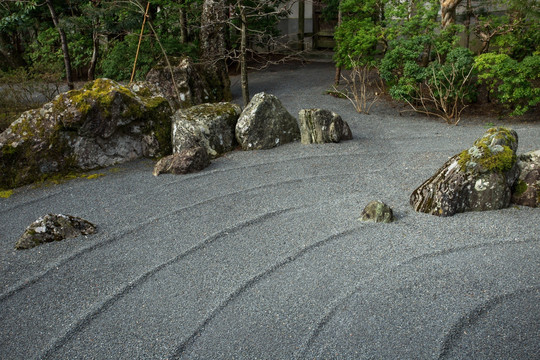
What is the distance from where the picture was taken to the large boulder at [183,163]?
22.6 feet

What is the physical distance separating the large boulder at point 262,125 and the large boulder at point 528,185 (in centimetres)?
382

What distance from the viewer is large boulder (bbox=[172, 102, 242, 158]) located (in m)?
7.52

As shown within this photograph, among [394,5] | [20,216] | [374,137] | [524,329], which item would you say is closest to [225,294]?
[524,329]

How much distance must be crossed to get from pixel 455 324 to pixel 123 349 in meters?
2.57

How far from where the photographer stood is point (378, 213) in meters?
5.21

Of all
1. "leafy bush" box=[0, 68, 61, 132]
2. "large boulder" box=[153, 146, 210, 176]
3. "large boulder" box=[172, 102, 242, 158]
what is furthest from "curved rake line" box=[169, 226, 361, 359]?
"leafy bush" box=[0, 68, 61, 132]

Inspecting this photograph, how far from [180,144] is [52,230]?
9.40 ft

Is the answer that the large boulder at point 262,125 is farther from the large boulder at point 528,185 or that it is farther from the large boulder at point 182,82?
the large boulder at point 528,185

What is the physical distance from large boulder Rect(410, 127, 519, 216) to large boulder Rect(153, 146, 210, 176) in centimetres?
330

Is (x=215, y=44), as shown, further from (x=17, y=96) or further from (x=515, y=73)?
(x=515, y=73)

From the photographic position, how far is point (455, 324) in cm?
356

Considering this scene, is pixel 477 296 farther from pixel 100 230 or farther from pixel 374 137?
pixel 374 137

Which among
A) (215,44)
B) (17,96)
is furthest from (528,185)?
(17,96)

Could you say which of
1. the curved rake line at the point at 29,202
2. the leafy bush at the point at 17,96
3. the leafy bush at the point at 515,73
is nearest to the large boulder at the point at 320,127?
the leafy bush at the point at 515,73
